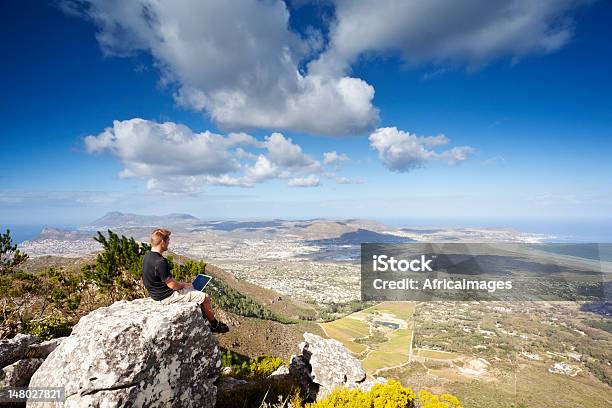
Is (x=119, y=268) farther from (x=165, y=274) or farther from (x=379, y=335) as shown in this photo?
(x=379, y=335)

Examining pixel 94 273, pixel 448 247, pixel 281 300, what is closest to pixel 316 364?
pixel 94 273

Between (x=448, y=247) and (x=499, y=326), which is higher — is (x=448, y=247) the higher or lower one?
the higher one

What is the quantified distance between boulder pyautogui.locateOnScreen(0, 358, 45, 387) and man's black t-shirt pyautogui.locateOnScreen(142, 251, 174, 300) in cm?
466

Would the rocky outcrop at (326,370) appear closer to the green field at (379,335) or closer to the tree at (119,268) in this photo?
the tree at (119,268)

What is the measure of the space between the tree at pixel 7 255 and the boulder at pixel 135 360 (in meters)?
15.9

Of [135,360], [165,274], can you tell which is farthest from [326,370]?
[135,360]

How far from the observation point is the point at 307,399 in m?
10.8

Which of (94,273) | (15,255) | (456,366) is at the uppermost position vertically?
(15,255)

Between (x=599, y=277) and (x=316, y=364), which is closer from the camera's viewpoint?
(x=316, y=364)

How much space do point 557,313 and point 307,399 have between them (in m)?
33.2

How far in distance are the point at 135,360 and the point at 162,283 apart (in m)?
1.91

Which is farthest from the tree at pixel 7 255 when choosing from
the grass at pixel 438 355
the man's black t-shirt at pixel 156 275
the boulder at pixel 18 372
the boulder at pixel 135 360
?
the grass at pixel 438 355

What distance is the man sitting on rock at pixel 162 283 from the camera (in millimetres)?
6969

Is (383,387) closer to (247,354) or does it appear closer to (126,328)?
(126,328)
